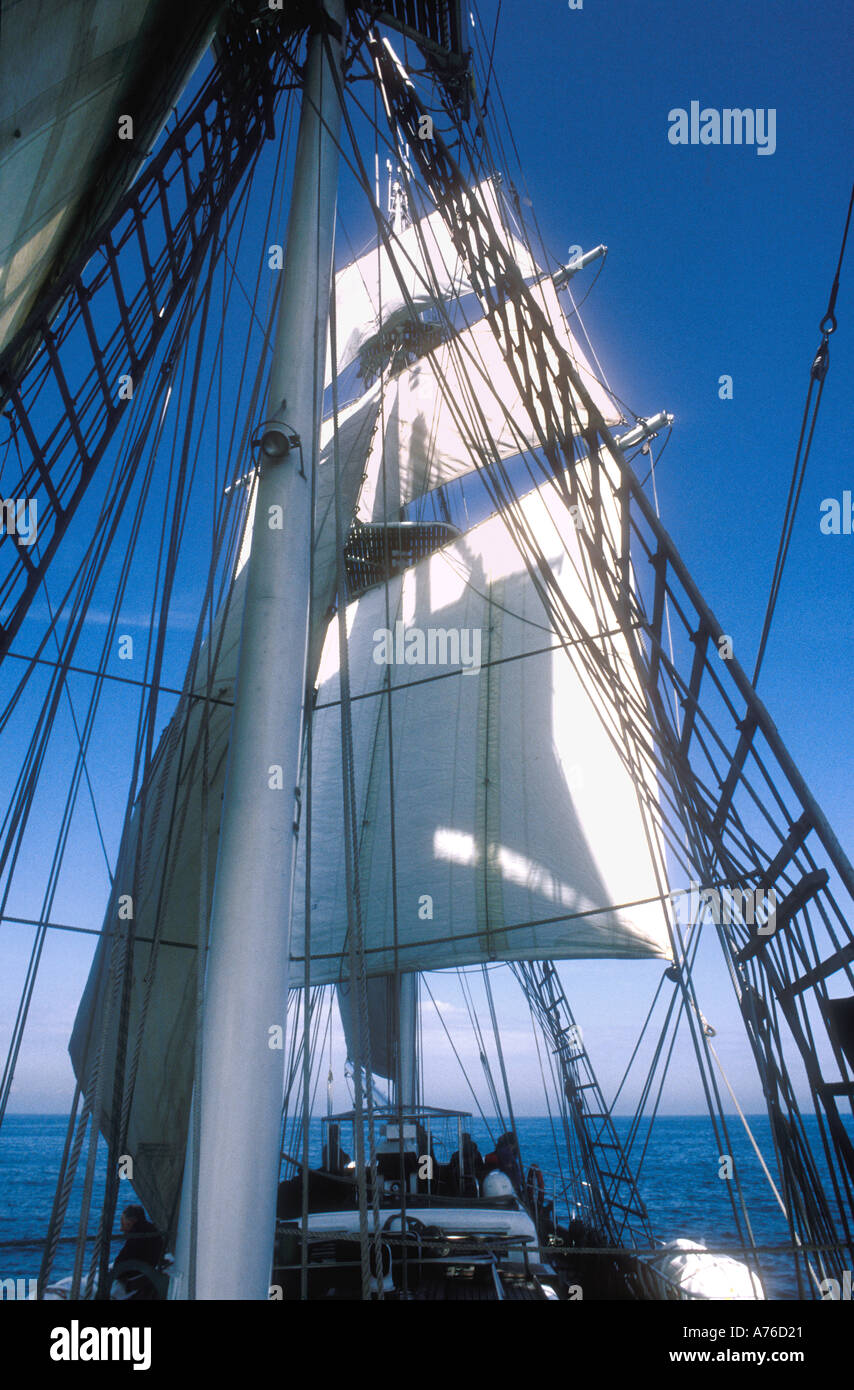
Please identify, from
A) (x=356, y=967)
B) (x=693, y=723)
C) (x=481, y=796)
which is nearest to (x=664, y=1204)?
(x=481, y=796)

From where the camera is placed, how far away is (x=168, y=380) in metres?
5.31

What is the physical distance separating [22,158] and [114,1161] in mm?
3853

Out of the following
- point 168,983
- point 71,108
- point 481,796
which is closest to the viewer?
point 71,108

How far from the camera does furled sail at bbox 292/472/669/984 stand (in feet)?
40.8

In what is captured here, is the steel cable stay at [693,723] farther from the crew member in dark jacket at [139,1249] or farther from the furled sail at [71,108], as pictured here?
the crew member in dark jacket at [139,1249]

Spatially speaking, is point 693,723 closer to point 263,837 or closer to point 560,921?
point 263,837

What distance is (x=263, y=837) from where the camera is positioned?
2770mm

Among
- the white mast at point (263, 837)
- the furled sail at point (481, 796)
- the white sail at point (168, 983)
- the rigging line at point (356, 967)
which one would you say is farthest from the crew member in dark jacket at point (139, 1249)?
the furled sail at point (481, 796)
